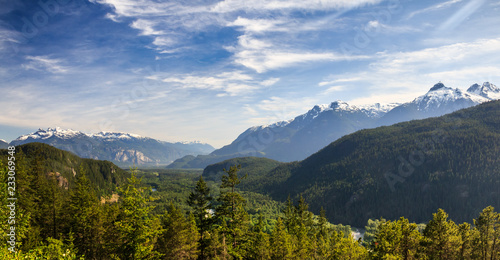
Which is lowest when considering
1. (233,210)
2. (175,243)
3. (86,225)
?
(175,243)

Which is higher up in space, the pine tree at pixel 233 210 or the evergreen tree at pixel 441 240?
the pine tree at pixel 233 210

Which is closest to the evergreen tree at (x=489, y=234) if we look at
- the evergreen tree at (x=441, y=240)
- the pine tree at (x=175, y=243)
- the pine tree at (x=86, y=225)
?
the evergreen tree at (x=441, y=240)

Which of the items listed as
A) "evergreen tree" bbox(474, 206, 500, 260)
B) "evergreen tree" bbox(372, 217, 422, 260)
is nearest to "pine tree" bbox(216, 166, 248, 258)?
"evergreen tree" bbox(372, 217, 422, 260)

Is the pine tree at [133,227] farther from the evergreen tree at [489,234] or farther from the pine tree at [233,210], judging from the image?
the evergreen tree at [489,234]

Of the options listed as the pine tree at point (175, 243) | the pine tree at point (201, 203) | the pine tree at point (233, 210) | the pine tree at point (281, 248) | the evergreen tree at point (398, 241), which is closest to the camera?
the pine tree at point (233, 210)

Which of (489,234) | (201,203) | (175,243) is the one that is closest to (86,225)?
(175,243)

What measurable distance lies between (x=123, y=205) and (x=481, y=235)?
62261 mm

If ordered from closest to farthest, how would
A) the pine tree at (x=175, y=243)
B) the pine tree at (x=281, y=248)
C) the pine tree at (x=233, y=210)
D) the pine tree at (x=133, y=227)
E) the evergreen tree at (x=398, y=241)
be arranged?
the pine tree at (x=133, y=227) < the pine tree at (x=233, y=210) < the evergreen tree at (x=398, y=241) < the pine tree at (x=281, y=248) < the pine tree at (x=175, y=243)

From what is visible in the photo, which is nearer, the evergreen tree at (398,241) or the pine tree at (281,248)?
the evergreen tree at (398,241)

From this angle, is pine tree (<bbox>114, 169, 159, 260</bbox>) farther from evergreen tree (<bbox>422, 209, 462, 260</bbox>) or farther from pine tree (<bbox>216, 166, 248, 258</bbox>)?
evergreen tree (<bbox>422, 209, 462, 260</bbox>)

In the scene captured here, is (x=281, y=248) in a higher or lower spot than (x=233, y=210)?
lower

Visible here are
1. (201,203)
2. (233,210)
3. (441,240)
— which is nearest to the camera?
(233,210)

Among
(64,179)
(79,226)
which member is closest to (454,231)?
(79,226)

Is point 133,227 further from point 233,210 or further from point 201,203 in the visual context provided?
point 233,210
